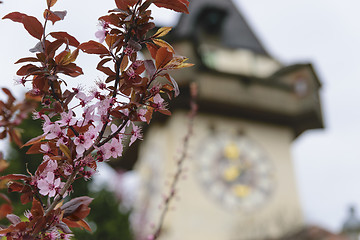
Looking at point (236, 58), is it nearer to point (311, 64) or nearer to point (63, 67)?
point (311, 64)

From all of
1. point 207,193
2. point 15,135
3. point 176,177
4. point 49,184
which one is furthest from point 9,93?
point 207,193

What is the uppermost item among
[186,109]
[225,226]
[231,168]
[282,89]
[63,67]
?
[63,67]

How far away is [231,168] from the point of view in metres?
7.95

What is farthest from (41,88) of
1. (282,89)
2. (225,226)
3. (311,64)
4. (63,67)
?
(311,64)

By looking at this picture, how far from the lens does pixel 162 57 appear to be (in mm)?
720

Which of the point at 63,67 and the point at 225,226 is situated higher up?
the point at 63,67

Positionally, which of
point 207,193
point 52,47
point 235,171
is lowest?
point 207,193

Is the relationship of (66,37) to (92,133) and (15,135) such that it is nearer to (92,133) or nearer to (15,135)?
(92,133)

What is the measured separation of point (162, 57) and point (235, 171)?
24.2 feet

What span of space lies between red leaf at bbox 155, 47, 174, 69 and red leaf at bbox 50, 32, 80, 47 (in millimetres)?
147

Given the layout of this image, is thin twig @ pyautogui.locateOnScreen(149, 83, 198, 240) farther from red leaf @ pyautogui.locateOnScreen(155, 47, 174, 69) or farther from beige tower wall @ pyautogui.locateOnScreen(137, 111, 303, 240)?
beige tower wall @ pyautogui.locateOnScreen(137, 111, 303, 240)

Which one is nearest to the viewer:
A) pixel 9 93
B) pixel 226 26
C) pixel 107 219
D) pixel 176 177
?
pixel 9 93

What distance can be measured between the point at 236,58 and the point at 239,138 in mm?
1909

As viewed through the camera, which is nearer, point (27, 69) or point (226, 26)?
point (27, 69)
